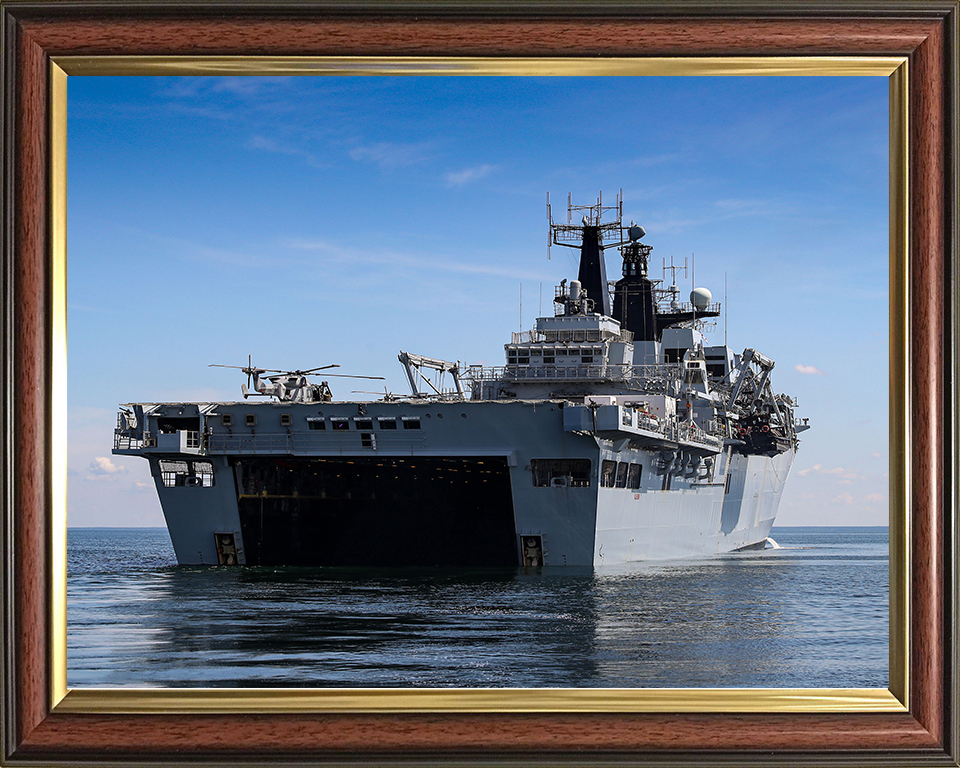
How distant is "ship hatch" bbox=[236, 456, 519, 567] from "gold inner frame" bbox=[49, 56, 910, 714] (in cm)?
2182

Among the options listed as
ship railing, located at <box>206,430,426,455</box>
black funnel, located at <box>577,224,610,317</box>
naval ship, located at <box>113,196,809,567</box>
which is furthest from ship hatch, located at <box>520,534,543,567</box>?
black funnel, located at <box>577,224,610,317</box>

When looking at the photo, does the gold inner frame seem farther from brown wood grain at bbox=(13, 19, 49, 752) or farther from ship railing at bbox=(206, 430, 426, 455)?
ship railing at bbox=(206, 430, 426, 455)

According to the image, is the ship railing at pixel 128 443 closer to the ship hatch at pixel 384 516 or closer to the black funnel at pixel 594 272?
the ship hatch at pixel 384 516

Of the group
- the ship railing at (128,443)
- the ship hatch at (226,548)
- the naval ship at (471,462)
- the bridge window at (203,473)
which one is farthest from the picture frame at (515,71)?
the ship hatch at (226,548)

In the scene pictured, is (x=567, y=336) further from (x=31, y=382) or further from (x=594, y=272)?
(x=31, y=382)

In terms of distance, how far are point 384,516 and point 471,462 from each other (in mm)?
3524

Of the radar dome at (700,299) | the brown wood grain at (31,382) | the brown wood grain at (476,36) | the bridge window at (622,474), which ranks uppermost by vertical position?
the radar dome at (700,299)

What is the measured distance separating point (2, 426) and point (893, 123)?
5.33 meters

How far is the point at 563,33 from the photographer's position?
593 centimetres

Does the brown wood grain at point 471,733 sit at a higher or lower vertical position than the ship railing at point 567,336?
lower

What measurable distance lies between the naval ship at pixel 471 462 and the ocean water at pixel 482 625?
99cm

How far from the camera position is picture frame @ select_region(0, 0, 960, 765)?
5656 millimetres

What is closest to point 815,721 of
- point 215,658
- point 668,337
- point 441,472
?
point 215,658

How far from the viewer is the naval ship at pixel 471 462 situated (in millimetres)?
25797
